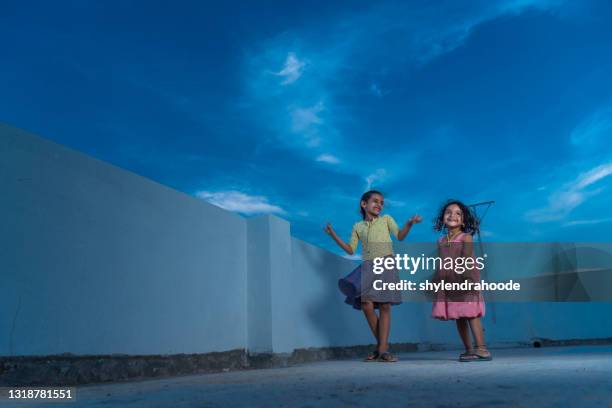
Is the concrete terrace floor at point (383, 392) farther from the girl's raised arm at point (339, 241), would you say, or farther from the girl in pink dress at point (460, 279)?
the girl's raised arm at point (339, 241)

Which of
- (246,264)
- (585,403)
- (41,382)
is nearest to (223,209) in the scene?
(246,264)

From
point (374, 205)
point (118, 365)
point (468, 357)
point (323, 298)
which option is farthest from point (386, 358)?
point (118, 365)

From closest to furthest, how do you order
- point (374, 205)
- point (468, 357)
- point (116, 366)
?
point (116, 366) < point (468, 357) < point (374, 205)

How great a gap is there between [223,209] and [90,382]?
1.91m

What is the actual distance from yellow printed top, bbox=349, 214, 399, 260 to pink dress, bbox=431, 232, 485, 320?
474mm

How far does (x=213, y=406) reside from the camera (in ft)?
5.94

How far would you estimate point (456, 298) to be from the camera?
14.4 feet

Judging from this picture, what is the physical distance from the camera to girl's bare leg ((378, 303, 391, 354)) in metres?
4.34

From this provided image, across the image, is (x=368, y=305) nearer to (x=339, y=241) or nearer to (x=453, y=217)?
(x=339, y=241)

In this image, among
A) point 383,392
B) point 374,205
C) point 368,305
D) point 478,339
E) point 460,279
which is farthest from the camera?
point 374,205

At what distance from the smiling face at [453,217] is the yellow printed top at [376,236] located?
454 millimetres

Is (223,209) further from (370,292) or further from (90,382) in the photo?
(90,382)

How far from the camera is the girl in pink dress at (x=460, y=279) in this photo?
4320mm

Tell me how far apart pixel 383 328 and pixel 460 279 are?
762 mm
